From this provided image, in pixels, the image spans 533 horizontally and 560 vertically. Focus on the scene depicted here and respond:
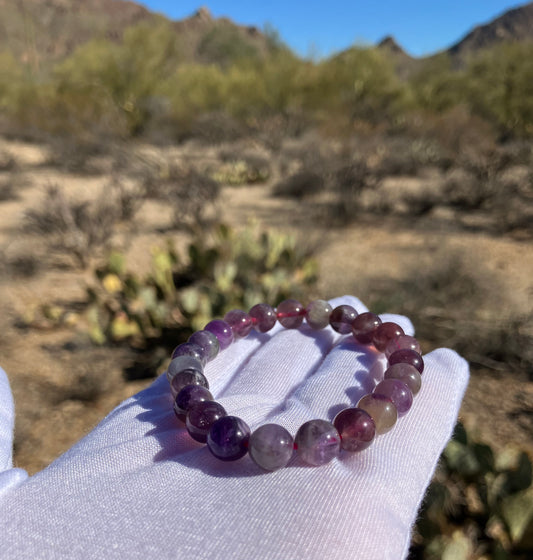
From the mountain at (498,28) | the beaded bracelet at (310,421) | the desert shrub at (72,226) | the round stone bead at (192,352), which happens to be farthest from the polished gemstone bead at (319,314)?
the mountain at (498,28)

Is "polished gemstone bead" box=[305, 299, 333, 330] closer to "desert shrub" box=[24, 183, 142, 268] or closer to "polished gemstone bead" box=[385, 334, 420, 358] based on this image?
"polished gemstone bead" box=[385, 334, 420, 358]

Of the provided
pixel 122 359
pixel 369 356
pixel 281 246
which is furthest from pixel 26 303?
pixel 369 356

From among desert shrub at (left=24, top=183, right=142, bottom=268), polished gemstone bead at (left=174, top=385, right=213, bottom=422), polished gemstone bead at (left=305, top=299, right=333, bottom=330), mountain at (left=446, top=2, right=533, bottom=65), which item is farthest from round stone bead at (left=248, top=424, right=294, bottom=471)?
mountain at (left=446, top=2, right=533, bottom=65)

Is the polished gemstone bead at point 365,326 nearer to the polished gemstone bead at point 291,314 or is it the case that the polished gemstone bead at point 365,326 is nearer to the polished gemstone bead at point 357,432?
A: the polished gemstone bead at point 291,314

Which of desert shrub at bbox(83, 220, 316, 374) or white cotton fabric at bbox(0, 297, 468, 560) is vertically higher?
white cotton fabric at bbox(0, 297, 468, 560)

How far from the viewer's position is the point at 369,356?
6.03 ft

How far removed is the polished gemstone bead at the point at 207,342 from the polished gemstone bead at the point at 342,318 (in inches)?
20.0

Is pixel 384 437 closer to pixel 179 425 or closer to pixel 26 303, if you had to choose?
pixel 179 425

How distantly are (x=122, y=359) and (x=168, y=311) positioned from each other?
1.60 feet

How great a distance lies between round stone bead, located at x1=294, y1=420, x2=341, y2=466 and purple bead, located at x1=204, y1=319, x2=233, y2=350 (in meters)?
0.71

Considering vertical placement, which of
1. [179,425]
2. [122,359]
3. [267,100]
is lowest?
[122,359]

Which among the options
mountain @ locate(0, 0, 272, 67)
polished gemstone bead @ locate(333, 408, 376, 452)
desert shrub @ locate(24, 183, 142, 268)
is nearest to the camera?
polished gemstone bead @ locate(333, 408, 376, 452)

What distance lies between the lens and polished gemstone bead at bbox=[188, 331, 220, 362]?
5.88ft

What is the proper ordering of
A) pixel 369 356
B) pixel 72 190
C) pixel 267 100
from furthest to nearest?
pixel 267 100 < pixel 72 190 < pixel 369 356
